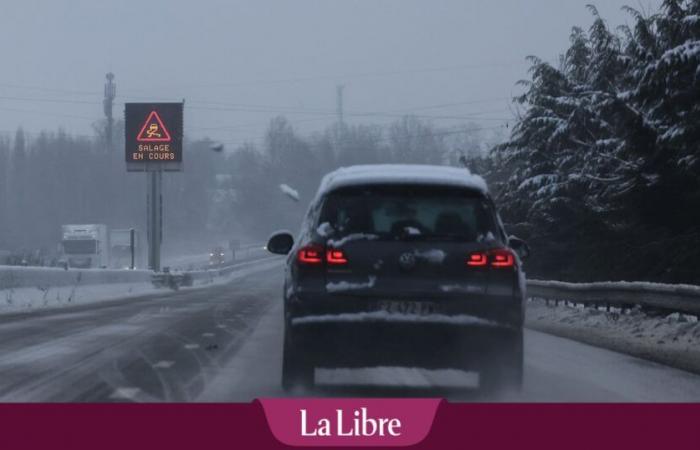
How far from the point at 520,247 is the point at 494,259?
2.75 meters

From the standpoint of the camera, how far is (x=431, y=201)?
28.8 feet

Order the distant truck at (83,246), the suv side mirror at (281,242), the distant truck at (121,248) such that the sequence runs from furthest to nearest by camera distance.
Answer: the distant truck at (121,248) < the distant truck at (83,246) < the suv side mirror at (281,242)

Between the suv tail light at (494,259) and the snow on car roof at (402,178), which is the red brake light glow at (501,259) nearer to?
the suv tail light at (494,259)

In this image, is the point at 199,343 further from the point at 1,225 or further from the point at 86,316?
the point at 1,225

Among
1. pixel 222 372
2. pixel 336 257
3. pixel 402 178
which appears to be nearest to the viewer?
→ pixel 336 257

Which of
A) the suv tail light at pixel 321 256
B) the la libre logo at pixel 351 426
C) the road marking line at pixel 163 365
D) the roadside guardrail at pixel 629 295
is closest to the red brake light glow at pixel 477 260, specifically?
the suv tail light at pixel 321 256

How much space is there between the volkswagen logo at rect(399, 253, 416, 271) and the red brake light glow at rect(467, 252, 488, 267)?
1.32 ft

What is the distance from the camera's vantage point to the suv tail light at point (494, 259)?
28.1 feet

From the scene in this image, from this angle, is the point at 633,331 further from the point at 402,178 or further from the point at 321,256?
the point at 321,256

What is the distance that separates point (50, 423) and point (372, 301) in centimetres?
335

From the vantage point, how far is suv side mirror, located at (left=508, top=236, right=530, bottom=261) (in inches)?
434

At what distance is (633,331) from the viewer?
57.8ft

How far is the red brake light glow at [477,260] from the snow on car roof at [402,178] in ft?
1.73

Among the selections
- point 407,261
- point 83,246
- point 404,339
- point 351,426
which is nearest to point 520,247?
point 407,261
